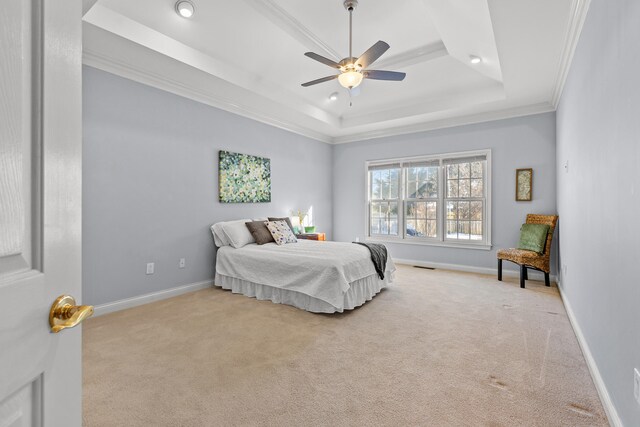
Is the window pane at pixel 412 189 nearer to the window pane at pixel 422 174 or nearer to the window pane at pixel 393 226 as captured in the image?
the window pane at pixel 422 174

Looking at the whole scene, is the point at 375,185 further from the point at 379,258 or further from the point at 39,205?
the point at 39,205

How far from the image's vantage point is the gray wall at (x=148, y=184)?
3285 millimetres

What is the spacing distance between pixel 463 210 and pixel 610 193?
3832 millimetres

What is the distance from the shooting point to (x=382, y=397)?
1.92m

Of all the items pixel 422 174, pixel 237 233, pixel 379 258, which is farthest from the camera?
pixel 422 174

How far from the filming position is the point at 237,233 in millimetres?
4340

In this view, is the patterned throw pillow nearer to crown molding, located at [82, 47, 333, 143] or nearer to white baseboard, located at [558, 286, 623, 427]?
crown molding, located at [82, 47, 333, 143]

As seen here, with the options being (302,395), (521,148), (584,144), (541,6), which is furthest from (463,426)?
(521,148)

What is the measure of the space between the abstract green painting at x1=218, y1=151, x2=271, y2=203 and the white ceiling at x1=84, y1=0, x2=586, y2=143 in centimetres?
75

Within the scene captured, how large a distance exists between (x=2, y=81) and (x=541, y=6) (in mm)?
3306

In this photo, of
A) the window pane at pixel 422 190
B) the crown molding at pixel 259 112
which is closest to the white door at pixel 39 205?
the crown molding at pixel 259 112

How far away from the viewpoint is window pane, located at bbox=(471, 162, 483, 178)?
5.33 m

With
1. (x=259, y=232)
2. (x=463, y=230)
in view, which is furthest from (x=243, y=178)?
(x=463, y=230)

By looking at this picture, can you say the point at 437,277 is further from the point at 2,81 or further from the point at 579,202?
the point at 2,81
